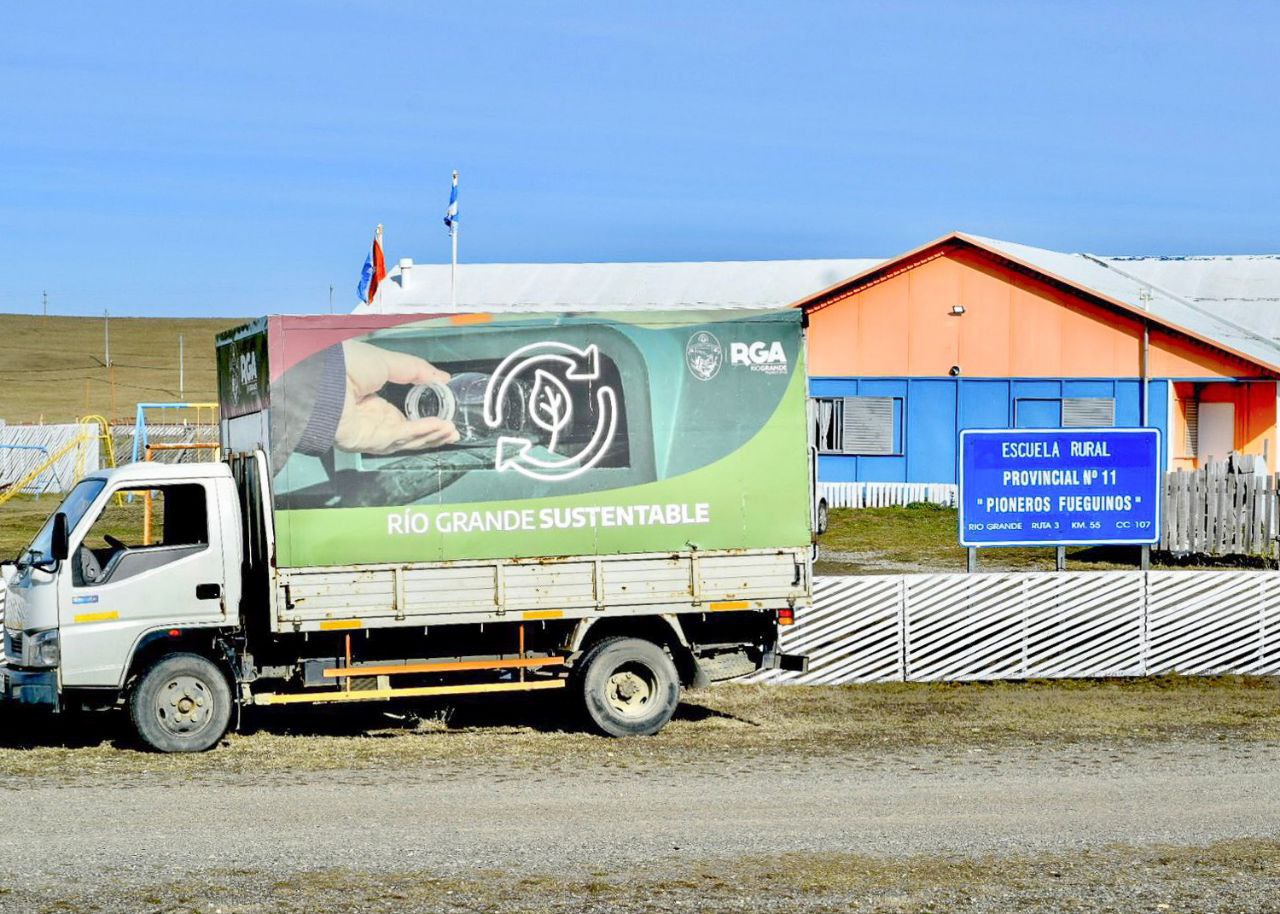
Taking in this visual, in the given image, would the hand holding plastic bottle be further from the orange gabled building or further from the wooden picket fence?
the orange gabled building

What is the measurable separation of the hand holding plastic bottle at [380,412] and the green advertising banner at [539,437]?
0.04ft

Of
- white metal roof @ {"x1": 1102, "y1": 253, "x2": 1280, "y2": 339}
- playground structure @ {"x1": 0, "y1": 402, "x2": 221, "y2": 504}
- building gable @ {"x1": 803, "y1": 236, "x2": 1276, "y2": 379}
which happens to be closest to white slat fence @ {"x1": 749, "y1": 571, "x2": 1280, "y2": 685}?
building gable @ {"x1": 803, "y1": 236, "x2": 1276, "y2": 379}

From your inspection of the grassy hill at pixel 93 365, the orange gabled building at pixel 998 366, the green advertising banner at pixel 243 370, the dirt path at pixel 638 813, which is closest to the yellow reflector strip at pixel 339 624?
the dirt path at pixel 638 813

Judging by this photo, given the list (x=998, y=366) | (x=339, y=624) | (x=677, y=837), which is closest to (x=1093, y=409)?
(x=998, y=366)

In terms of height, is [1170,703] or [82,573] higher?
[82,573]

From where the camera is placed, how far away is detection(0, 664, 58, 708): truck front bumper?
44.5ft

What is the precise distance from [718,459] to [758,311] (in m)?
1.35

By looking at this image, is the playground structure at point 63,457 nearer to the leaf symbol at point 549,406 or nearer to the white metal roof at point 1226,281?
the white metal roof at point 1226,281

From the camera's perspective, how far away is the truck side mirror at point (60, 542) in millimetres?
13531

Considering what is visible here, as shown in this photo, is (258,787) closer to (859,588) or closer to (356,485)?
(356,485)

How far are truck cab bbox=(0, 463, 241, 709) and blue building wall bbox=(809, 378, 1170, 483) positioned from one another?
2659 centimetres

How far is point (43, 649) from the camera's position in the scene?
13.7 meters

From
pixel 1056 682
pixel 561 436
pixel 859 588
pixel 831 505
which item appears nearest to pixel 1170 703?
pixel 1056 682

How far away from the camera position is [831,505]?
130ft
